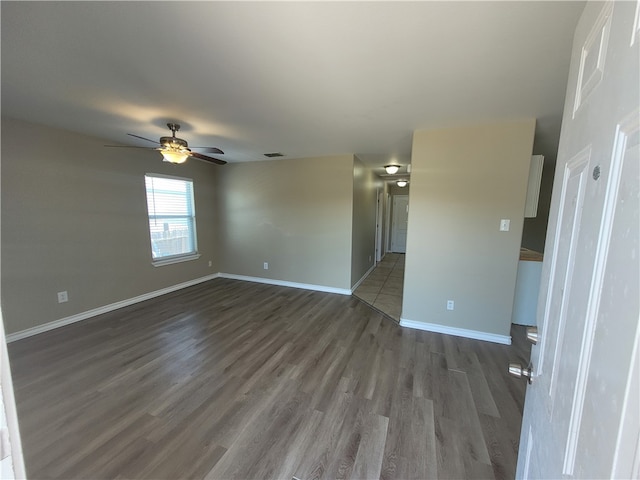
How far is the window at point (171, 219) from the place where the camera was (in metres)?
4.10

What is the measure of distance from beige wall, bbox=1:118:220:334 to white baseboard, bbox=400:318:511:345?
398 centimetres

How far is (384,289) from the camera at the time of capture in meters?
4.69

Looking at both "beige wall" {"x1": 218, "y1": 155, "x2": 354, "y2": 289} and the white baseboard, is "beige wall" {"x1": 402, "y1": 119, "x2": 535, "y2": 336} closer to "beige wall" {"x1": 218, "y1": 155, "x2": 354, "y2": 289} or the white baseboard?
the white baseboard

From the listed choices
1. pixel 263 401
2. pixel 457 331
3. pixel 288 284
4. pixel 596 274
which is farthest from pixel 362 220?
pixel 596 274

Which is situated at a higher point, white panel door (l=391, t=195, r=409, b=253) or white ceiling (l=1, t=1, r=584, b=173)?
white ceiling (l=1, t=1, r=584, b=173)

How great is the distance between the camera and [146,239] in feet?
13.1

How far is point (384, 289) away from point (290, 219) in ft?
7.09

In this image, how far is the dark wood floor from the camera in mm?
1499

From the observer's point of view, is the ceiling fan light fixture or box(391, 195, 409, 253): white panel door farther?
box(391, 195, 409, 253): white panel door

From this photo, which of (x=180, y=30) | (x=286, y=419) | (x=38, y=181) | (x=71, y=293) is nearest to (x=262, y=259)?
(x=71, y=293)

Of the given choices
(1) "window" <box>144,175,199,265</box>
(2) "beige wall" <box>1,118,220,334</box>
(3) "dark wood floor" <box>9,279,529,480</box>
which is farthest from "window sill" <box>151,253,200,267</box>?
(3) "dark wood floor" <box>9,279,529,480</box>

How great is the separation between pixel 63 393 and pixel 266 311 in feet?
6.87

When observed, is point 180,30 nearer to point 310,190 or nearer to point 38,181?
point 38,181

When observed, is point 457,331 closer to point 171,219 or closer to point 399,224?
point 171,219
